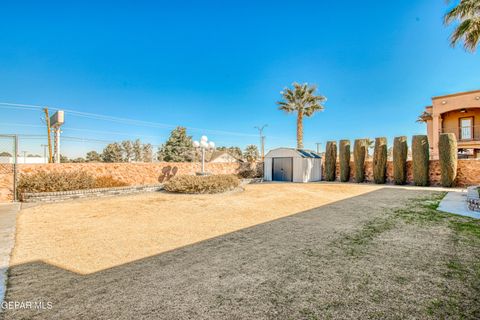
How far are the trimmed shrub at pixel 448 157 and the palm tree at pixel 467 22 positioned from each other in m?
6.03

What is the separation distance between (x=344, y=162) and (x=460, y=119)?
1062cm

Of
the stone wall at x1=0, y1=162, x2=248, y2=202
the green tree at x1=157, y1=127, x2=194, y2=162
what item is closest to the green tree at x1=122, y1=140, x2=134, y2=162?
the green tree at x1=157, y1=127, x2=194, y2=162

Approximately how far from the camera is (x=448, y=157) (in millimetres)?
11984

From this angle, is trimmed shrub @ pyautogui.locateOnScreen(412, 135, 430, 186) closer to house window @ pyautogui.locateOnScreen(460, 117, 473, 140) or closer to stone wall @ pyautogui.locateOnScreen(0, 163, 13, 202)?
house window @ pyautogui.locateOnScreen(460, 117, 473, 140)

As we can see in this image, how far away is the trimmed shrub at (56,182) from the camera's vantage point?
8.02 m

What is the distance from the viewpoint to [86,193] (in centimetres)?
871

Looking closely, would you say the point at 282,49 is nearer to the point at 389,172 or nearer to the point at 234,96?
the point at 234,96

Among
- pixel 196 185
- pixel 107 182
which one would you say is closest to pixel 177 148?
pixel 107 182

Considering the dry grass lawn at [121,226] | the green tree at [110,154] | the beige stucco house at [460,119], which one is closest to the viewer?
the dry grass lawn at [121,226]

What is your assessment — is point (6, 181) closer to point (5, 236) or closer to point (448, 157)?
point (5, 236)

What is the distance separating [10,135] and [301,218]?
10.7m

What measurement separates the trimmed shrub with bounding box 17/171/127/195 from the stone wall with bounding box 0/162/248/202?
34cm

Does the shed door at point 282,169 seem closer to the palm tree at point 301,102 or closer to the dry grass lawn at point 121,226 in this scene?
the palm tree at point 301,102

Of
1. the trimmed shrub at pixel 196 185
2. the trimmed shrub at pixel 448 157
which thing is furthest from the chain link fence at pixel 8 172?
the trimmed shrub at pixel 448 157
